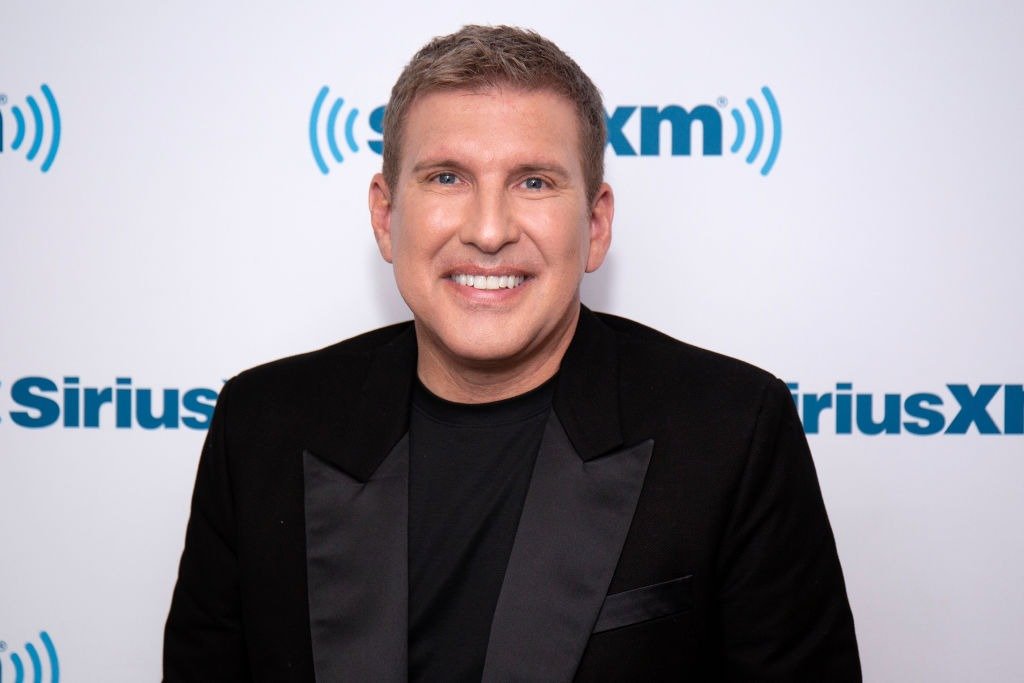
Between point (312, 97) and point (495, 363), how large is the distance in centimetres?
81

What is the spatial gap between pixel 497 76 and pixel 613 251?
0.60m

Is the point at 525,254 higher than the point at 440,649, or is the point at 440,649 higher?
the point at 525,254

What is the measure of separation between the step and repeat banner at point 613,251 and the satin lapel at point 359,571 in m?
0.59

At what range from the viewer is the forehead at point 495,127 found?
144cm

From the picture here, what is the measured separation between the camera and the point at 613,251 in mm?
1965

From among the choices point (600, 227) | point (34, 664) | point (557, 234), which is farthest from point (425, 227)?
point (34, 664)

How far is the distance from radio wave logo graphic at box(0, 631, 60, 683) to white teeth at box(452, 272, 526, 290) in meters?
1.32

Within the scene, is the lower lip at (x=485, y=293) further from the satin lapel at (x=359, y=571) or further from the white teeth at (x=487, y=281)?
the satin lapel at (x=359, y=571)

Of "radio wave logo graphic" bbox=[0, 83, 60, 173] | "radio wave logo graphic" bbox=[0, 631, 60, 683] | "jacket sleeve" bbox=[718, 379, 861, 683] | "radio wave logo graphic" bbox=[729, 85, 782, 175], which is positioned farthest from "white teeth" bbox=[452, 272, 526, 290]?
"radio wave logo graphic" bbox=[0, 631, 60, 683]

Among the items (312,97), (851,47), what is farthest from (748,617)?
(312,97)

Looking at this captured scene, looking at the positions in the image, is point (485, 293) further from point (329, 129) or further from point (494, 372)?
point (329, 129)

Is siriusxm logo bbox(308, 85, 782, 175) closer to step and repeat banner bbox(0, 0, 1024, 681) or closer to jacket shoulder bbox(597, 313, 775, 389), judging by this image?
step and repeat banner bbox(0, 0, 1024, 681)

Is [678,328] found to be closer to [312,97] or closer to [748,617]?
[748,617]

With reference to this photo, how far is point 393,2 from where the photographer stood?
194 cm
